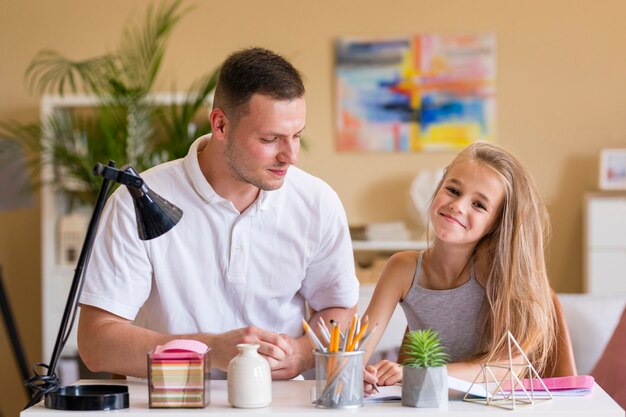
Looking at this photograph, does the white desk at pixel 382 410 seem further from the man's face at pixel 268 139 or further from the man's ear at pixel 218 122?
the man's ear at pixel 218 122

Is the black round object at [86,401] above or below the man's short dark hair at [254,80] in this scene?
below

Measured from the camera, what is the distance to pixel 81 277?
1.72m

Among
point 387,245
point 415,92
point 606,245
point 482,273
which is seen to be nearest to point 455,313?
point 482,273

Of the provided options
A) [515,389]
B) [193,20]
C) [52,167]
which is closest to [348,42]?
[193,20]

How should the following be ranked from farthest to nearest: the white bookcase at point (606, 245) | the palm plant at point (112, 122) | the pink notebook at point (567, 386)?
the white bookcase at point (606, 245) < the palm plant at point (112, 122) < the pink notebook at point (567, 386)

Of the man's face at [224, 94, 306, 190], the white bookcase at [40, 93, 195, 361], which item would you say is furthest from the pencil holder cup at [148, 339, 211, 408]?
the white bookcase at [40, 93, 195, 361]

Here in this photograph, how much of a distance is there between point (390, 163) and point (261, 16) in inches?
38.4

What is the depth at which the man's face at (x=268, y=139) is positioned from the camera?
208 cm

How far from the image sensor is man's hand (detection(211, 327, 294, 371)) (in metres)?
1.85

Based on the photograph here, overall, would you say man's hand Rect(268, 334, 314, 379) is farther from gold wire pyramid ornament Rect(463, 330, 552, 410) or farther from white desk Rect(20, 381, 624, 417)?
gold wire pyramid ornament Rect(463, 330, 552, 410)

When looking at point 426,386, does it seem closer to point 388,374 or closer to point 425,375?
point 425,375

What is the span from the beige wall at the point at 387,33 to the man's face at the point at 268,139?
2.82 m

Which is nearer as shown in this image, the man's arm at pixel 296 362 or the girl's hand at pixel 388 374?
the girl's hand at pixel 388 374

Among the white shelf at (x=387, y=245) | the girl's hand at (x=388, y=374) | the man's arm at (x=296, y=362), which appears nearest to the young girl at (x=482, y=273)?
the man's arm at (x=296, y=362)
